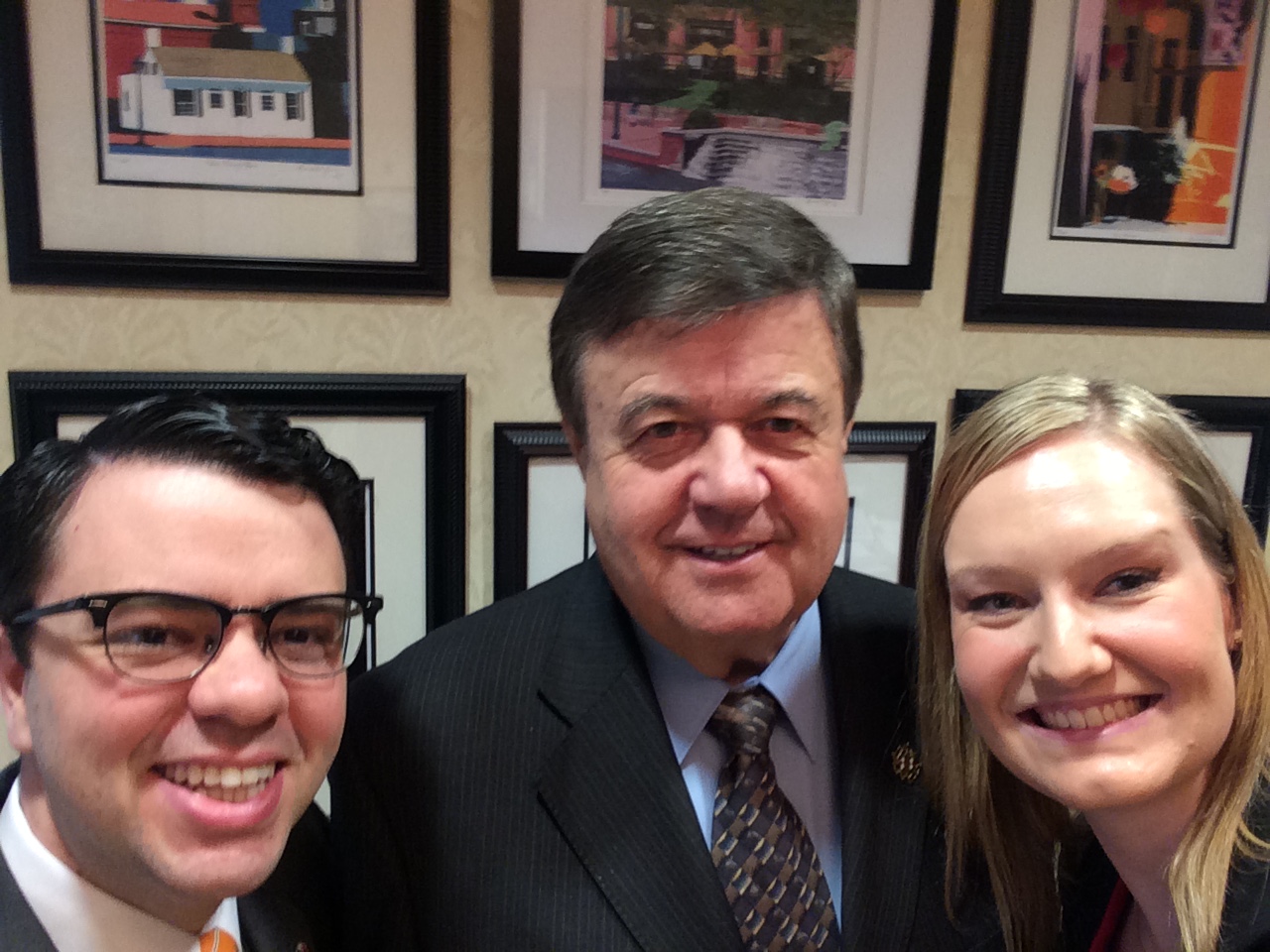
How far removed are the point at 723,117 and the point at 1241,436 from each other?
116cm

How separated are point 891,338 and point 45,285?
1.32 metres

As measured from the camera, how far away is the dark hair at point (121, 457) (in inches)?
32.1

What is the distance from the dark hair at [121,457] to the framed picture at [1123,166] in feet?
3.92

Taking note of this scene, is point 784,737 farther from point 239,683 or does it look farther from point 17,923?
point 17,923

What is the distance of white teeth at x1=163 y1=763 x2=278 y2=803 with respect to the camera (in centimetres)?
81

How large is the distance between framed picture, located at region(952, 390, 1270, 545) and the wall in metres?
0.04

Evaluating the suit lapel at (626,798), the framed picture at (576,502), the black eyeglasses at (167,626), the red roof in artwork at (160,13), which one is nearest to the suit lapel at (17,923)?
the black eyeglasses at (167,626)

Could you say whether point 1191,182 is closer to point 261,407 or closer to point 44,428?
point 261,407

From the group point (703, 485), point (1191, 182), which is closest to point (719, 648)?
point (703, 485)

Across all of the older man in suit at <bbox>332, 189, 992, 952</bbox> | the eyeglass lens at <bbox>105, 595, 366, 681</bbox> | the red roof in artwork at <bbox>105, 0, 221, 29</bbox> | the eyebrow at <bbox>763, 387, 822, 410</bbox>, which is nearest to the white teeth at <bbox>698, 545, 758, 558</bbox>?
A: the older man in suit at <bbox>332, 189, 992, 952</bbox>

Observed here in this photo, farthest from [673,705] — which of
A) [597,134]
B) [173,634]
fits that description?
[597,134]

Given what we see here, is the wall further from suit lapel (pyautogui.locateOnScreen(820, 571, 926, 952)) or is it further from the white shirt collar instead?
the white shirt collar

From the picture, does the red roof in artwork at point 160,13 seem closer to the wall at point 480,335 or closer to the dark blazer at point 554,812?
the wall at point 480,335

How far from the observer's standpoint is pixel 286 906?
1050mm
